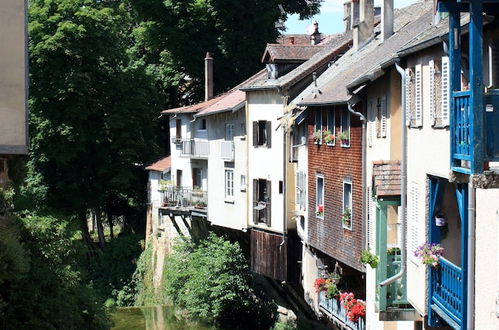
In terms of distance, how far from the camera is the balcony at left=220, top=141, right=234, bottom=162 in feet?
139

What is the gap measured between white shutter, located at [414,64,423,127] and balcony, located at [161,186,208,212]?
1123 inches

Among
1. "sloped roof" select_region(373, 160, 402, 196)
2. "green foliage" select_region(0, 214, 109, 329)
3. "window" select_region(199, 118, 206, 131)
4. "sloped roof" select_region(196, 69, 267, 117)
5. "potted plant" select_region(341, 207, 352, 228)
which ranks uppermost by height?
"sloped roof" select_region(196, 69, 267, 117)

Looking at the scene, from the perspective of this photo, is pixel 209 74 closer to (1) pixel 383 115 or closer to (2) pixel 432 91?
(1) pixel 383 115

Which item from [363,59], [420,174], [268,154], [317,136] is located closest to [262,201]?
[268,154]

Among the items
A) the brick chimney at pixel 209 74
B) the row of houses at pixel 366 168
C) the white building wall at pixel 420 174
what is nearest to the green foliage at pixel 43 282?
the row of houses at pixel 366 168

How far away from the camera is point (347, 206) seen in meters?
27.7

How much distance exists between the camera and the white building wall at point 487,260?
12922mm

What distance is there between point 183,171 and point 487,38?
38.3 m

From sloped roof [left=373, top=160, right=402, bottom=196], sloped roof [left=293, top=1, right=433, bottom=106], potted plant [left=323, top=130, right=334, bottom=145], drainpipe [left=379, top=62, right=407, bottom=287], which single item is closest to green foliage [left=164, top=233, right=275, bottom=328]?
sloped roof [left=293, top=1, right=433, bottom=106]

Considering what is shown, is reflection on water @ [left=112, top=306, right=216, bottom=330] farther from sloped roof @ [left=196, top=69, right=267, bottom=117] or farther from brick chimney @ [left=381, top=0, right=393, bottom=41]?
brick chimney @ [left=381, top=0, right=393, bottom=41]

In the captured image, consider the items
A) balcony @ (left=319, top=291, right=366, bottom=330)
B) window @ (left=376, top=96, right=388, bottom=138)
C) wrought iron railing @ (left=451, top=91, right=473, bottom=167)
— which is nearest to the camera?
wrought iron railing @ (left=451, top=91, right=473, bottom=167)

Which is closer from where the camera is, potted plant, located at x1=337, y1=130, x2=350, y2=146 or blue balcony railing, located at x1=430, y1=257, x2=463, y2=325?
blue balcony railing, located at x1=430, y1=257, x2=463, y2=325

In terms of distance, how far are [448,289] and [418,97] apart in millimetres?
4393

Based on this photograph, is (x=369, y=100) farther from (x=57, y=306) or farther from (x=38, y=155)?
(x=38, y=155)
